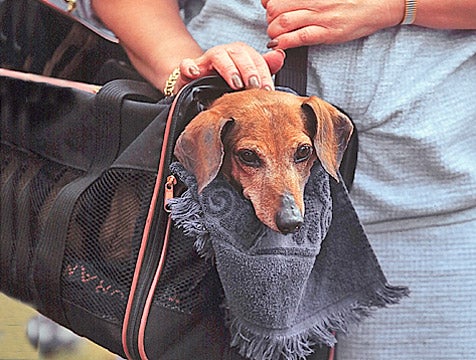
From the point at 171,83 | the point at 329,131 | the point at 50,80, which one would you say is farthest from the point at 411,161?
the point at 50,80

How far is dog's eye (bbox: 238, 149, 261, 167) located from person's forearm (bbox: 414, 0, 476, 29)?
22 centimetres

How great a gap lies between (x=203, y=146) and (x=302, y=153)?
0.08 meters

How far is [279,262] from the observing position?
0.62 m

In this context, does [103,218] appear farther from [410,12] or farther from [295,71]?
[410,12]

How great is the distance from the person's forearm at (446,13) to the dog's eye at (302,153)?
0.18 m

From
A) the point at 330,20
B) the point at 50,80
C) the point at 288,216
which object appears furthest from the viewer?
the point at 50,80

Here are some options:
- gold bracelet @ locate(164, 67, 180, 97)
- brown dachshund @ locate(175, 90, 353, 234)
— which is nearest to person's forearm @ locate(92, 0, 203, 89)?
gold bracelet @ locate(164, 67, 180, 97)

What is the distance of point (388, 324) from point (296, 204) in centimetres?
23

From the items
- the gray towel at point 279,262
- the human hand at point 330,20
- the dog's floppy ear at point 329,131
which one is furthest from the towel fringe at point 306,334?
the human hand at point 330,20

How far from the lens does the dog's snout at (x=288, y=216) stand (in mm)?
595

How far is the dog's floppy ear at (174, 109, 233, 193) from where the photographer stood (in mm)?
621

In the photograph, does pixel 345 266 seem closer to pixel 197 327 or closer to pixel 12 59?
pixel 197 327

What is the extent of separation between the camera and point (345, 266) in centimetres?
69

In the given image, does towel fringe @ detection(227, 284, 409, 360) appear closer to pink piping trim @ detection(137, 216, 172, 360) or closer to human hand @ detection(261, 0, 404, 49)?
pink piping trim @ detection(137, 216, 172, 360)
